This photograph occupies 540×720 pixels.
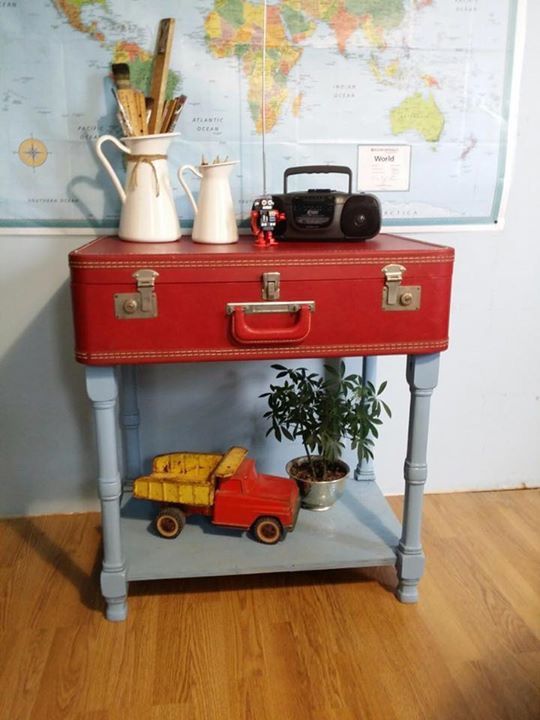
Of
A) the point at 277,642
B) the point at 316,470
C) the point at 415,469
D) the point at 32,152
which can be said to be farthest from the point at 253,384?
the point at 32,152

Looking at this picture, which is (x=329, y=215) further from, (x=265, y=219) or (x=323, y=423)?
(x=323, y=423)

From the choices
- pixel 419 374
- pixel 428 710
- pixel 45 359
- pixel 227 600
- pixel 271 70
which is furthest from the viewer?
pixel 45 359

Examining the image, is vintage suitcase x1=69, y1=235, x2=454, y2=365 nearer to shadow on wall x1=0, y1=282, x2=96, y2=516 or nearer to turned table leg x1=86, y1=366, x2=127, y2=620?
turned table leg x1=86, y1=366, x2=127, y2=620

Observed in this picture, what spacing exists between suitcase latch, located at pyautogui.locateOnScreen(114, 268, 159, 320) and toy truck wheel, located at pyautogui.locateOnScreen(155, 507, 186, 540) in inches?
19.6

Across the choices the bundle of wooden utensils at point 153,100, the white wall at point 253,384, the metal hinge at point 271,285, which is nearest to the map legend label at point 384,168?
the white wall at point 253,384

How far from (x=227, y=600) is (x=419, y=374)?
2.03 feet

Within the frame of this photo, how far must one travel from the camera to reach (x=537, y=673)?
122cm

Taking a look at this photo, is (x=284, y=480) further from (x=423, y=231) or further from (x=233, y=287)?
(x=423, y=231)

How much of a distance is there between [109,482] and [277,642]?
1.45ft

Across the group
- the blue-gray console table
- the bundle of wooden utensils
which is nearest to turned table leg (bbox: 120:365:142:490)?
the blue-gray console table

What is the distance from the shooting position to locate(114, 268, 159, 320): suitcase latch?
1173 mm

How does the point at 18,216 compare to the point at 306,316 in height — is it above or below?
above

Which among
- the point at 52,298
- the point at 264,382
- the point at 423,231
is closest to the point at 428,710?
the point at 264,382

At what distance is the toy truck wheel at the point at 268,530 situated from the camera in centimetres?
145
